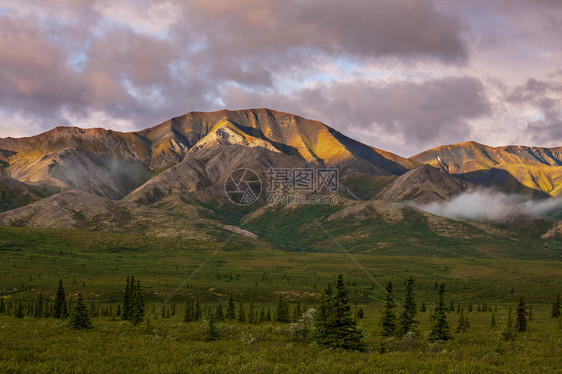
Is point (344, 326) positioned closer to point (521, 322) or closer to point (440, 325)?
point (440, 325)

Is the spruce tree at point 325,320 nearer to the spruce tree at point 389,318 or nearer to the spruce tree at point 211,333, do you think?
the spruce tree at point 211,333

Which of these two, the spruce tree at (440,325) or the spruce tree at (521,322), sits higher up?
the spruce tree at (440,325)

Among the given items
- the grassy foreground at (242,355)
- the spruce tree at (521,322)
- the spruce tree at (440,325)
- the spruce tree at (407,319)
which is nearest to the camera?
the grassy foreground at (242,355)

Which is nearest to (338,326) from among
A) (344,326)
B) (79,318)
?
(344,326)

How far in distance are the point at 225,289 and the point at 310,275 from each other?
196 ft

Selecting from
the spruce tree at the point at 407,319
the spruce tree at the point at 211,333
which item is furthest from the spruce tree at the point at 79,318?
the spruce tree at the point at 407,319

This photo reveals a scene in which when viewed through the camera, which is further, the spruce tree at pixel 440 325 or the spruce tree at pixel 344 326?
the spruce tree at pixel 440 325

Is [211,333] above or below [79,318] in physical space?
below

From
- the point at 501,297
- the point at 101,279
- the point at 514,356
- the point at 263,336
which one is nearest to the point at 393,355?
the point at 514,356

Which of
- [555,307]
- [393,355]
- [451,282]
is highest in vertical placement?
[393,355]

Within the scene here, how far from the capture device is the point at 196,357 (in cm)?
2778

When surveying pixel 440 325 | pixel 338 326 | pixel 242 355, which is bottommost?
pixel 440 325

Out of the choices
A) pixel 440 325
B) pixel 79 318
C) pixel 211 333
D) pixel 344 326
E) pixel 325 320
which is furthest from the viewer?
pixel 79 318

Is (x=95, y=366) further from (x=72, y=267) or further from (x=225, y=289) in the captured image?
(x=72, y=267)
